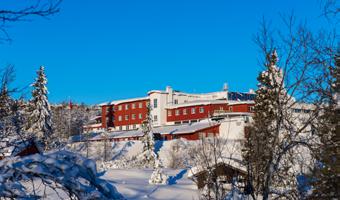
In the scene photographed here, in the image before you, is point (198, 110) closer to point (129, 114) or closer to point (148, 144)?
point (129, 114)

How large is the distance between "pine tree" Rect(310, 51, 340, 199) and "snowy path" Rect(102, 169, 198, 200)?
12682 millimetres

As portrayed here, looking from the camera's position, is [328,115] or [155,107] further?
[155,107]

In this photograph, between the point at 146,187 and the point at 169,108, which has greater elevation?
the point at 169,108

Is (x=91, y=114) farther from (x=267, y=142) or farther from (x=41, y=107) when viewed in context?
(x=267, y=142)

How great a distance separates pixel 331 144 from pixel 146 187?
71.9 ft

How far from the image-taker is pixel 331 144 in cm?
877

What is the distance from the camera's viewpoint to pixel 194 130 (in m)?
56.0

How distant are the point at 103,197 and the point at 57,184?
36 centimetres

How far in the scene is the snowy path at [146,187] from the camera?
86.0 feet

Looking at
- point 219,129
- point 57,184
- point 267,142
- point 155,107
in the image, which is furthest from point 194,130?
point 57,184

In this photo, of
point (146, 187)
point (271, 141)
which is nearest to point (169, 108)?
point (146, 187)

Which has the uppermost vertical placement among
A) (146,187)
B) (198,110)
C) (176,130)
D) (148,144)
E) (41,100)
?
(198,110)

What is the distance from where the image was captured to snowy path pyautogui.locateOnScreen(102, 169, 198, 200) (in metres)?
26.2

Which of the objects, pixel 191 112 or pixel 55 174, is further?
pixel 191 112
